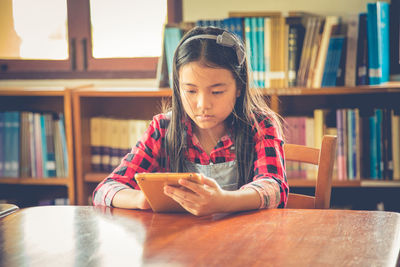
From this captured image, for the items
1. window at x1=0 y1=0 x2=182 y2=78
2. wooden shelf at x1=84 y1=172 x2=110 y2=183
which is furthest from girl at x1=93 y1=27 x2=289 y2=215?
window at x1=0 y1=0 x2=182 y2=78

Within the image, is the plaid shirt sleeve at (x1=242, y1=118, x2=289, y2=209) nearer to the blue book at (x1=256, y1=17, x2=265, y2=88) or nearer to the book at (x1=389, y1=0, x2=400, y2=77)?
the blue book at (x1=256, y1=17, x2=265, y2=88)

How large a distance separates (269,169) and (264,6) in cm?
149

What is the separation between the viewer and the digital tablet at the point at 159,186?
984 millimetres

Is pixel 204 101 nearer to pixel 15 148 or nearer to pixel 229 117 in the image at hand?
pixel 229 117

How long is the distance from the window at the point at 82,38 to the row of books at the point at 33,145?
36 centimetres

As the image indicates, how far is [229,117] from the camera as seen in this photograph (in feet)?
4.78

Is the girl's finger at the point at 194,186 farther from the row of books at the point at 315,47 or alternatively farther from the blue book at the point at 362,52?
the blue book at the point at 362,52

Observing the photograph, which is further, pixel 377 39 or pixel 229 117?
pixel 377 39

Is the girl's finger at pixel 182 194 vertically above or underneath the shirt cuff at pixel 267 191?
above

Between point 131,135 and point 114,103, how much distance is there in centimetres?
37

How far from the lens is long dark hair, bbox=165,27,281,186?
1329 mm

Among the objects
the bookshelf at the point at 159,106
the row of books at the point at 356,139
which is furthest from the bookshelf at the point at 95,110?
the row of books at the point at 356,139

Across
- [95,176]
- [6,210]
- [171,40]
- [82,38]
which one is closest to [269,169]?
[6,210]

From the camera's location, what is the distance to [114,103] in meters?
2.83
